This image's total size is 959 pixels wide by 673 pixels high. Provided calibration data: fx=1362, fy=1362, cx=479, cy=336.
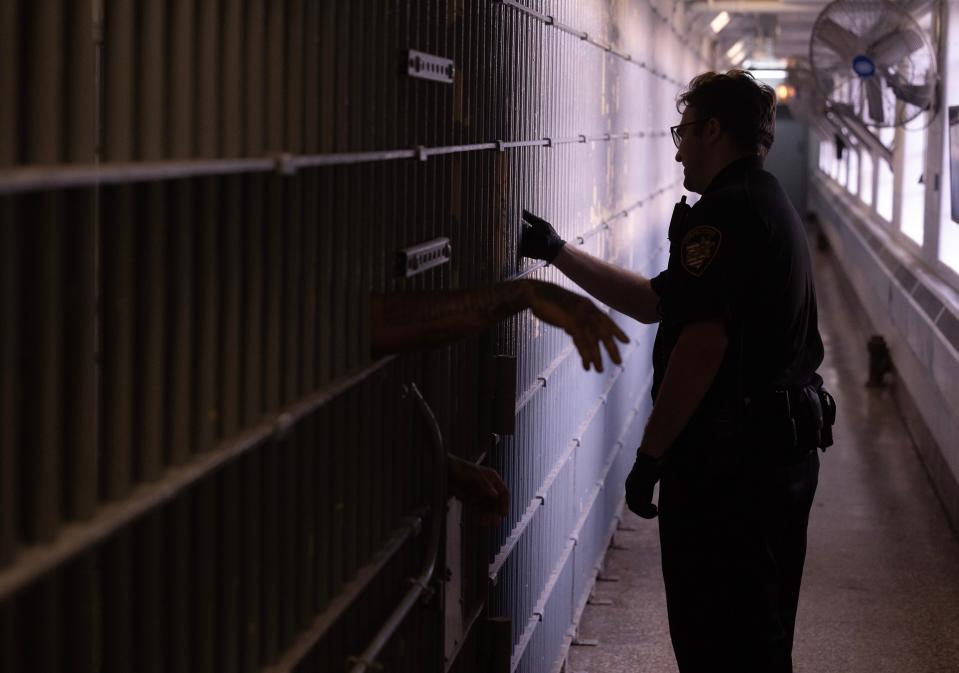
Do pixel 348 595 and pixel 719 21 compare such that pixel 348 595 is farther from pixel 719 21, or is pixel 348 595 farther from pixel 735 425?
pixel 719 21

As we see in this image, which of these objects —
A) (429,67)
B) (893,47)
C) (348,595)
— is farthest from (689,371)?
(893,47)

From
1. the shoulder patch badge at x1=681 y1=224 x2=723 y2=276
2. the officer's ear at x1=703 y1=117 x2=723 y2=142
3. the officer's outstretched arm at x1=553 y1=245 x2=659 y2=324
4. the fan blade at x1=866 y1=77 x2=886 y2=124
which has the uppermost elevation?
the fan blade at x1=866 y1=77 x2=886 y2=124

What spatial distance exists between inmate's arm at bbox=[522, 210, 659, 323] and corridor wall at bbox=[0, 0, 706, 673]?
21 cm

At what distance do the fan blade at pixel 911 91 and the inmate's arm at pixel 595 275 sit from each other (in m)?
4.79

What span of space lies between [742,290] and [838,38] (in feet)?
18.4

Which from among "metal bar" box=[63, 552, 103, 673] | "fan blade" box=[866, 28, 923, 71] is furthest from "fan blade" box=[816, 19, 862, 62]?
"metal bar" box=[63, 552, 103, 673]

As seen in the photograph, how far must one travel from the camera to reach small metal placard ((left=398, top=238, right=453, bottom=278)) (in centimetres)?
236

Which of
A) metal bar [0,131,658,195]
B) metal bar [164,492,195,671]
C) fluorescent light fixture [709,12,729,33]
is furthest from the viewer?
fluorescent light fixture [709,12,729,33]

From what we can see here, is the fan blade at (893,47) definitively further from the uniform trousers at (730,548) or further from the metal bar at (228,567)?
the metal bar at (228,567)

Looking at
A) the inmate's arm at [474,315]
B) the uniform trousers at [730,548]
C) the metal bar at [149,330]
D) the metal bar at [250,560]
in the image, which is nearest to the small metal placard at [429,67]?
the inmate's arm at [474,315]

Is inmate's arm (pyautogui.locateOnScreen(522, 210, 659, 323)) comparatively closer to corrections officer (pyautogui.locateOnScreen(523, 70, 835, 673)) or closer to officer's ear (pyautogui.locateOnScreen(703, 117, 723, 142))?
corrections officer (pyautogui.locateOnScreen(523, 70, 835, 673))

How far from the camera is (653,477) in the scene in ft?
11.3

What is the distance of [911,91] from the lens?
829cm

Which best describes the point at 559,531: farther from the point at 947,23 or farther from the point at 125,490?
the point at 947,23
